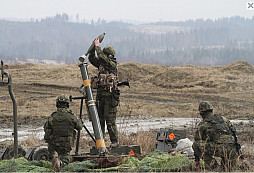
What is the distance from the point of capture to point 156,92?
1286 inches

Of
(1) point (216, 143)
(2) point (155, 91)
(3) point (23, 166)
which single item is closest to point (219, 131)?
(1) point (216, 143)

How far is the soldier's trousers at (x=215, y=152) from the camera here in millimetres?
7617

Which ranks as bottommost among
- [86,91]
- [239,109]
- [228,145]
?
[239,109]

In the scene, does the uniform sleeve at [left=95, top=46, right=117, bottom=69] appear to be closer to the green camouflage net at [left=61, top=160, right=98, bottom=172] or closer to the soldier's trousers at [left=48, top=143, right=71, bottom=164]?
the soldier's trousers at [left=48, top=143, right=71, bottom=164]

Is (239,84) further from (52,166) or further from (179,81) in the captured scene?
(52,166)

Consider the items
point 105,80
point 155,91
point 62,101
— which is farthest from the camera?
point 155,91

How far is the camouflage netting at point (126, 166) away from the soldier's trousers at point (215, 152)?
0.94 ft

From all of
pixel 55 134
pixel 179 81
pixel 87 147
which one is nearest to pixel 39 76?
pixel 179 81

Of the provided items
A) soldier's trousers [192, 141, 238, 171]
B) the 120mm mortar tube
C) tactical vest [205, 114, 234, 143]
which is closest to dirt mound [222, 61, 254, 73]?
the 120mm mortar tube

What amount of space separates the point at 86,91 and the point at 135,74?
37.3 m

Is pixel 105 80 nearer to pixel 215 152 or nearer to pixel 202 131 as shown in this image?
pixel 202 131

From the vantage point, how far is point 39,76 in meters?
46.8

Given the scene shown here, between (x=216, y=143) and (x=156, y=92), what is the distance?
25.0 meters

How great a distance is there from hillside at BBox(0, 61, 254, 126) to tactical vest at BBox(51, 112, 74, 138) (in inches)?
151
